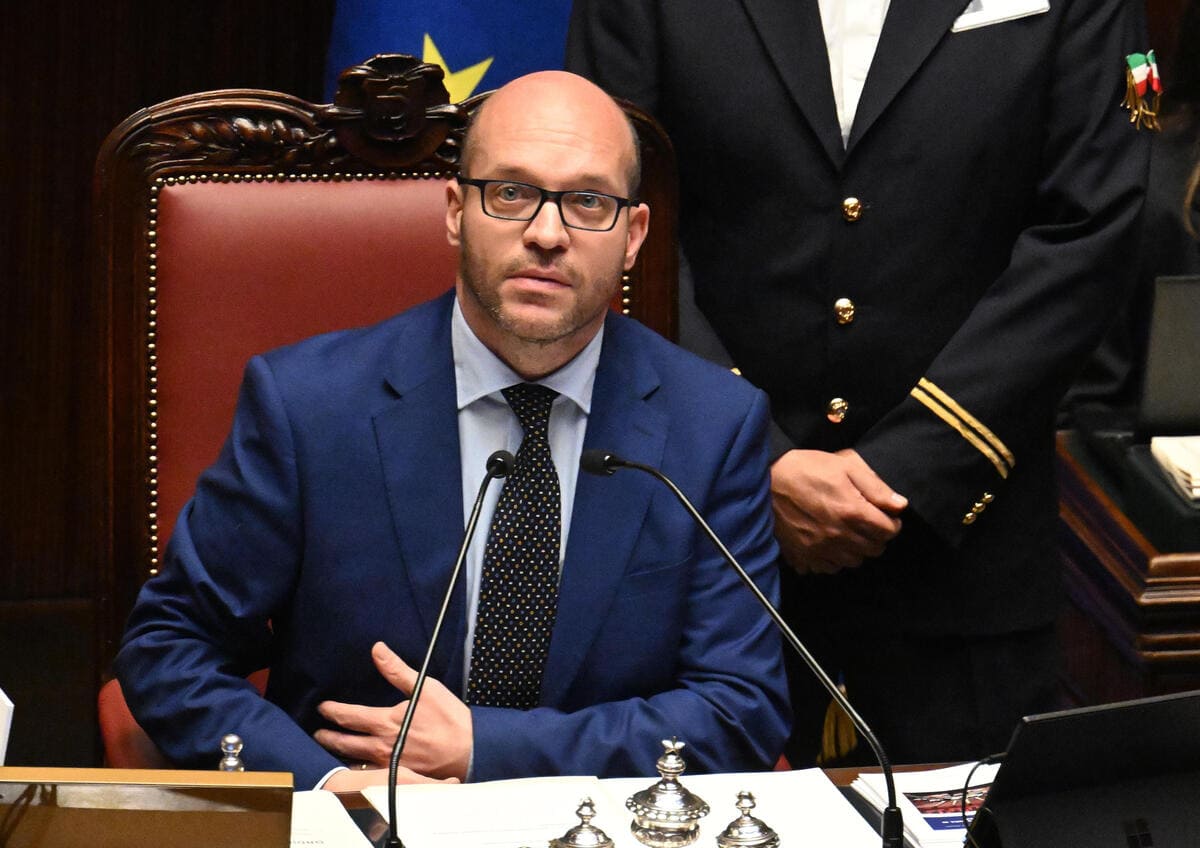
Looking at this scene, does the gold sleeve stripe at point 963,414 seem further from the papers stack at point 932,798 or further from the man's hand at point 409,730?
the man's hand at point 409,730

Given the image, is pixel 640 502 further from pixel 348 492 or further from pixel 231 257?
pixel 231 257

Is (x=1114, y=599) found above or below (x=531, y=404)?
below

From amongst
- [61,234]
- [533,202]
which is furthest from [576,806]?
[61,234]

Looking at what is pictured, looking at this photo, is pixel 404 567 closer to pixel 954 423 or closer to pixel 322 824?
pixel 322 824

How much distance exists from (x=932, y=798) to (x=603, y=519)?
0.48 m

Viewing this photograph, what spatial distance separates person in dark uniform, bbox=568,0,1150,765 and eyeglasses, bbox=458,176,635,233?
15.7 inches

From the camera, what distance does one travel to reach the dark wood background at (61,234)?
3199 mm

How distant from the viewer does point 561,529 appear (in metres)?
1.81

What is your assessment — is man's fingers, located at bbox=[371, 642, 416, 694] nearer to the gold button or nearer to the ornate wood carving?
the ornate wood carving

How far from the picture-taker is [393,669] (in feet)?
5.59

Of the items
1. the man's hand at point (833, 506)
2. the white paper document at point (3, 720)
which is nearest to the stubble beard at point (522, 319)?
the man's hand at point (833, 506)

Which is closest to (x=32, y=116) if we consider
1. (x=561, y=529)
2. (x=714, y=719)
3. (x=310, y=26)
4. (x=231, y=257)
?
(x=310, y=26)

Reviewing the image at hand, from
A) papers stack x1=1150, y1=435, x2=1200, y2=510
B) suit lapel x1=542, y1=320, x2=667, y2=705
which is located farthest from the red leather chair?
papers stack x1=1150, y1=435, x2=1200, y2=510

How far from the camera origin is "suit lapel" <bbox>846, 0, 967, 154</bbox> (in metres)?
2.08
